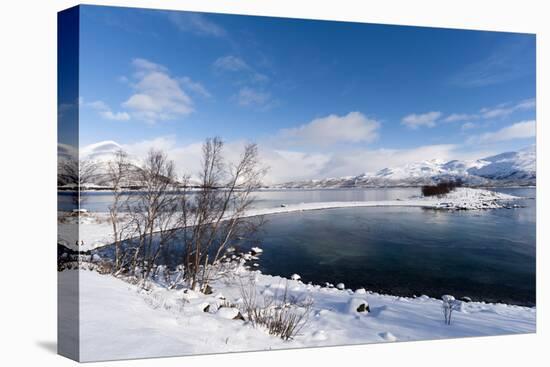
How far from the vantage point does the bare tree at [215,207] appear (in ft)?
14.1

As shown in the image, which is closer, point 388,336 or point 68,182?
point 68,182

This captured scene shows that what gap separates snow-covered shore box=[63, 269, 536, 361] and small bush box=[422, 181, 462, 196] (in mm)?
1375

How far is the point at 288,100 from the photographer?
4465 mm

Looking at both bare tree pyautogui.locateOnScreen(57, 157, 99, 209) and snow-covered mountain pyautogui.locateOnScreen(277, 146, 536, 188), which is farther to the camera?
snow-covered mountain pyautogui.locateOnScreen(277, 146, 536, 188)

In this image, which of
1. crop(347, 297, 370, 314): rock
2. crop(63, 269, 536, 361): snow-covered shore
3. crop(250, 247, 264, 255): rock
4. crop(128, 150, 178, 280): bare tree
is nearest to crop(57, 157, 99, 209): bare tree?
crop(128, 150, 178, 280): bare tree

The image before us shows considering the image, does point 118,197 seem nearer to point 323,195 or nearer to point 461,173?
point 323,195

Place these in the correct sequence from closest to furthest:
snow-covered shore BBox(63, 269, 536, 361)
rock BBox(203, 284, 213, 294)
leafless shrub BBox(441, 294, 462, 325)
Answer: snow-covered shore BBox(63, 269, 536, 361) → rock BBox(203, 284, 213, 294) → leafless shrub BBox(441, 294, 462, 325)

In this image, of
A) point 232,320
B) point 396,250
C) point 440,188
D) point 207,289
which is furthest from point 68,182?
point 440,188

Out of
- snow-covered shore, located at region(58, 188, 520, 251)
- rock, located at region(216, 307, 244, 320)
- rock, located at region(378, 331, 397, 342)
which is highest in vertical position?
snow-covered shore, located at region(58, 188, 520, 251)

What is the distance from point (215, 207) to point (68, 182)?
5.21ft

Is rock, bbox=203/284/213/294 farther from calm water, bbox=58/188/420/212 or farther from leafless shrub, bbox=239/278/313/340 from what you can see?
calm water, bbox=58/188/420/212

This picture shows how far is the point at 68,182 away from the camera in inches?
141

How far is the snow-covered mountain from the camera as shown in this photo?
488cm

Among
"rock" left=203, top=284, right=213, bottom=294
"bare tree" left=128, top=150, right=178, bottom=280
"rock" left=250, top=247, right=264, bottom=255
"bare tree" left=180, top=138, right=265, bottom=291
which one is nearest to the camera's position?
"bare tree" left=128, top=150, right=178, bottom=280
